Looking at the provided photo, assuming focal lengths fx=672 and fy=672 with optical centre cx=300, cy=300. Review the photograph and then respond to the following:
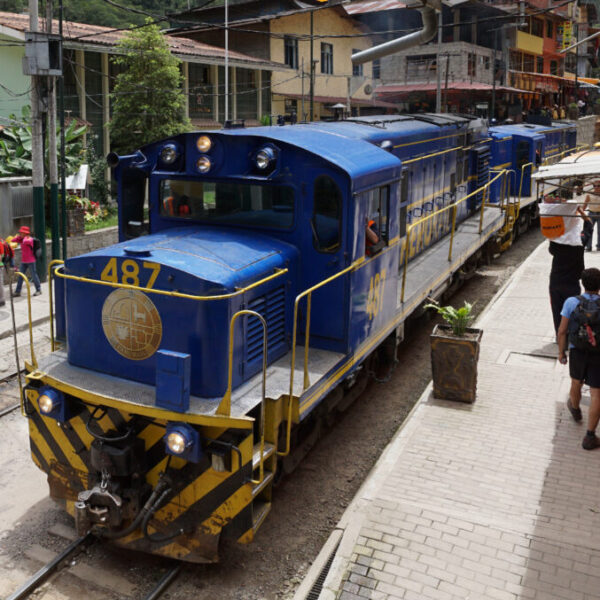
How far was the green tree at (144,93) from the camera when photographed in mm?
22719

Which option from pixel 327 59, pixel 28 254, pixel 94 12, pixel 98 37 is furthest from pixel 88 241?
pixel 94 12

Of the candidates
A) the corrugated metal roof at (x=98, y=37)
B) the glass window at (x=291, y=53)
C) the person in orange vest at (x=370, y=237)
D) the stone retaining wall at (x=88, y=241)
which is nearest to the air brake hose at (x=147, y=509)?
the person in orange vest at (x=370, y=237)

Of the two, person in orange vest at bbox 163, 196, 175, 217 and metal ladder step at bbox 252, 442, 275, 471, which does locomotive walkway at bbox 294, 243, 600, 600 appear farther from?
person in orange vest at bbox 163, 196, 175, 217

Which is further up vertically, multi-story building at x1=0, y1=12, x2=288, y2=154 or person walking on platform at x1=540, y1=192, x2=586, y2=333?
multi-story building at x1=0, y1=12, x2=288, y2=154

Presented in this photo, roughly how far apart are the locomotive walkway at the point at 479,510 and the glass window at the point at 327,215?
7.77 ft

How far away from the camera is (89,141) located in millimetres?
23281

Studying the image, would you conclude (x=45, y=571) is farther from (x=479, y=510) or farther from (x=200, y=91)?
(x=200, y=91)

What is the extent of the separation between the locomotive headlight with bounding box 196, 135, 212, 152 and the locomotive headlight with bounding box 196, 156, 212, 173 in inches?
3.3

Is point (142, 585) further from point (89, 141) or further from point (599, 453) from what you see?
point (89, 141)

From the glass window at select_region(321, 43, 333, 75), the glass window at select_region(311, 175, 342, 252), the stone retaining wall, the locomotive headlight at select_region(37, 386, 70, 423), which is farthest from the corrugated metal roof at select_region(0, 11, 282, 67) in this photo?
the locomotive headlight at select_region(37, 386, 70, 423)

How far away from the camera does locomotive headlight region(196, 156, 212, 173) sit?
6.47 m

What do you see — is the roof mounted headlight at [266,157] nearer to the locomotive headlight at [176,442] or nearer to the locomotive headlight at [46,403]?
the locomotive headlight at [176,442]

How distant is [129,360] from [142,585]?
5.96 feet

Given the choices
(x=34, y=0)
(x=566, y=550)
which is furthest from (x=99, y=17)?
(x=566, y=550)
